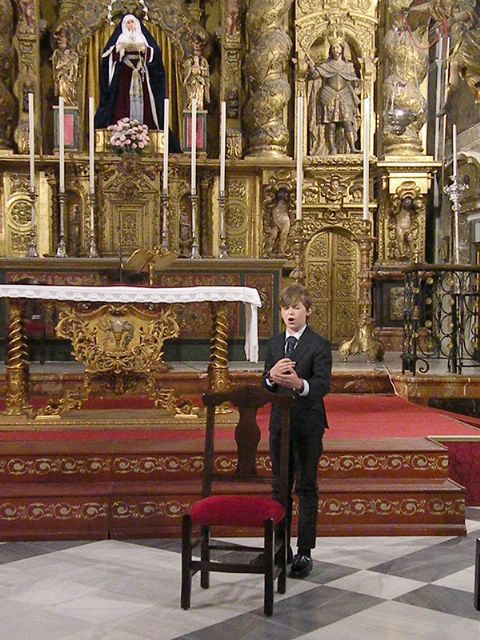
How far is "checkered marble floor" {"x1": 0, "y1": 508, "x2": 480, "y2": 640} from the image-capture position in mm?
4016

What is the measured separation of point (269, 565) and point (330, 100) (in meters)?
10.3

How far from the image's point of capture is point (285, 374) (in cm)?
448

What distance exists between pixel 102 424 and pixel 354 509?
2.09 metres

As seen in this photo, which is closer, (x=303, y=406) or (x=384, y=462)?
(x=303, y=406)

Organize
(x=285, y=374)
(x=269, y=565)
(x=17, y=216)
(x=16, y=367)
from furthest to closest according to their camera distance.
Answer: (x=17, y=216)
(x=16, y=367)
(x=285, y=374)
(x=269, y=565)

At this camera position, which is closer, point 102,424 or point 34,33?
point 102,424

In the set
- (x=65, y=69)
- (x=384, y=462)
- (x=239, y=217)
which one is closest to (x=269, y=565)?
(x=384, y=462)

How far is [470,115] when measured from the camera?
13445 millimetres

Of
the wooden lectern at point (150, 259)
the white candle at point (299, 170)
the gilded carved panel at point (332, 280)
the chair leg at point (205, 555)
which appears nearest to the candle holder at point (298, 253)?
the white candle at point (299, 170)

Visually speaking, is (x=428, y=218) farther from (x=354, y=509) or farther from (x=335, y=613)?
(x=335, y=613)

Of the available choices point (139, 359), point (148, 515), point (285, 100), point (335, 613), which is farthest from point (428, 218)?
point (335, 613)

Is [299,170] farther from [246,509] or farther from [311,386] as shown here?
[246,509]

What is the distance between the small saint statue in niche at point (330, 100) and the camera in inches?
526

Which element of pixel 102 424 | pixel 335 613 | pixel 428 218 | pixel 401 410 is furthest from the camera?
pixel 428 218
